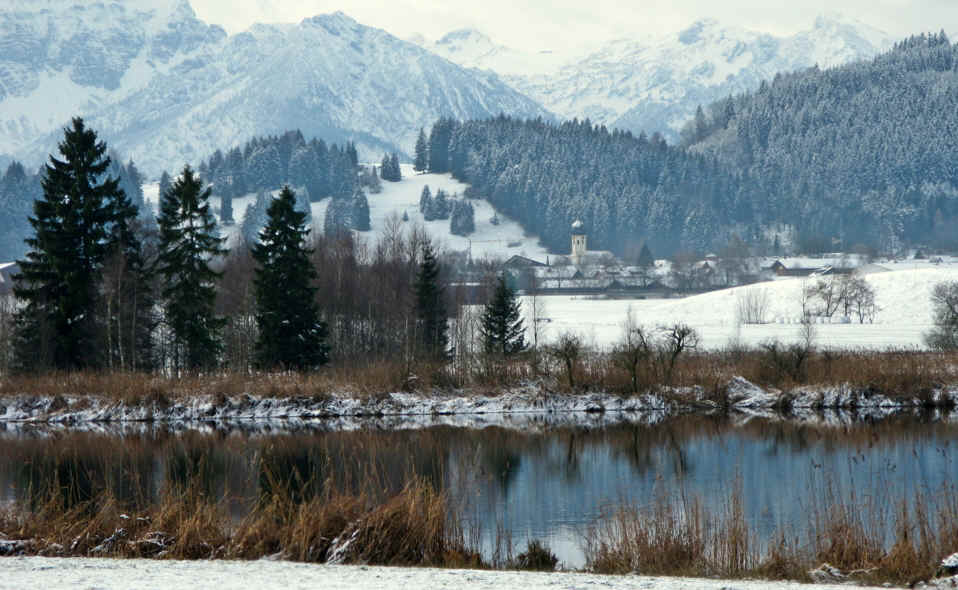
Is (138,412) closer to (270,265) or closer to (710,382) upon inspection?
(270,265)

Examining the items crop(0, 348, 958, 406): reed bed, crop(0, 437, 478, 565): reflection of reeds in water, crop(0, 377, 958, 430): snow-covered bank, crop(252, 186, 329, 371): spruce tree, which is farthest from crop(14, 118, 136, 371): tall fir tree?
crop(0, 437, 478, 565): reflection of reeds in water

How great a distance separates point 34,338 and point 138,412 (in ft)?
20.7

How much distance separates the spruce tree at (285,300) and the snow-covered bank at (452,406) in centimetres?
368

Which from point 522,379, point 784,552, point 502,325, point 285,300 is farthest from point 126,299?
point 784,552

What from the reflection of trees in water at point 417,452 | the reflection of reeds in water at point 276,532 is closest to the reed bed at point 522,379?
the reflection of trees in water at point 417,452

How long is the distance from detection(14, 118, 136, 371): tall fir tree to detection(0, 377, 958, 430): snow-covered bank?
2.95 m

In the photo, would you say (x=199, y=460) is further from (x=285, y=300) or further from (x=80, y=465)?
(x=285, y=300)

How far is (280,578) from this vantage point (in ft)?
45.2

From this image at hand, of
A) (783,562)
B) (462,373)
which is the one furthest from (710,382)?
(783,562)

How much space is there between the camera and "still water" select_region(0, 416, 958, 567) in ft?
71.2

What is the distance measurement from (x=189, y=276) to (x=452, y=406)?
12376mm

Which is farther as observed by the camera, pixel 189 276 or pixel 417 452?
pixel 189 276

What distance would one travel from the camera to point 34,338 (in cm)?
4669

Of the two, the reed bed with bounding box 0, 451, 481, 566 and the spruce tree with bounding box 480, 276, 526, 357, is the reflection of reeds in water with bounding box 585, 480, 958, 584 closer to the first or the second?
the reed bed with bounding box 0, 451, 481, 566
